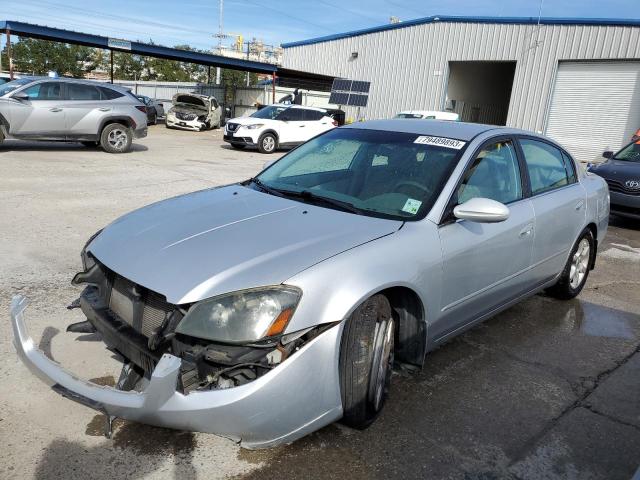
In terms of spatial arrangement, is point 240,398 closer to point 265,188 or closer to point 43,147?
point 265,188

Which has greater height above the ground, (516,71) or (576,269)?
(516,71)

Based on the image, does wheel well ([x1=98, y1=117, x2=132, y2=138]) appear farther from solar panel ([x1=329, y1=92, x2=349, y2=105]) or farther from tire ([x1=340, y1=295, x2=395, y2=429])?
solar panel ([x1=329, y1=92, x2=349, y2=105])

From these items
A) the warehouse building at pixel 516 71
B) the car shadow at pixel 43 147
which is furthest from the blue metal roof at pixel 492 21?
the car shadow at pixel 43 147

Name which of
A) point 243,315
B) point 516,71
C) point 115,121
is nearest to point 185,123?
point 115,121

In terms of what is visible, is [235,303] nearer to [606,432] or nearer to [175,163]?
[606,432]

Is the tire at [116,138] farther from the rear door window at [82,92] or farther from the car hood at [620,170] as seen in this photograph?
the car hood at [620,170]

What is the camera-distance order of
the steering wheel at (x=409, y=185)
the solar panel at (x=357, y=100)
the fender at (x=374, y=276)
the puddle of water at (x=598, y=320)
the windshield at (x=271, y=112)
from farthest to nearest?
the solar panel at (x=357, y=100), the windshield at (x=271, y=112), the puddle of water at (x=598, y=320), the steering wheel at (x=409, y=185), the fender at (x=374, y=276)

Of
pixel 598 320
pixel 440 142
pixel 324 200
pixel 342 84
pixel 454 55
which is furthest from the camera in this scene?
pixel 342 84

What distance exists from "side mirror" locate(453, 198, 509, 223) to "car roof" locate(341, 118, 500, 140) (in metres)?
0.70

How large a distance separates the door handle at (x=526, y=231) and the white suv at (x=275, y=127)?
1334 cm

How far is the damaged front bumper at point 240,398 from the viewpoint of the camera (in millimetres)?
2234

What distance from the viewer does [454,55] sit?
24.2m

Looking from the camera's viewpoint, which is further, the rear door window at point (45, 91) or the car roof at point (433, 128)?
the rear door window at point (45, 91)

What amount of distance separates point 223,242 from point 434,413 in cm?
153
